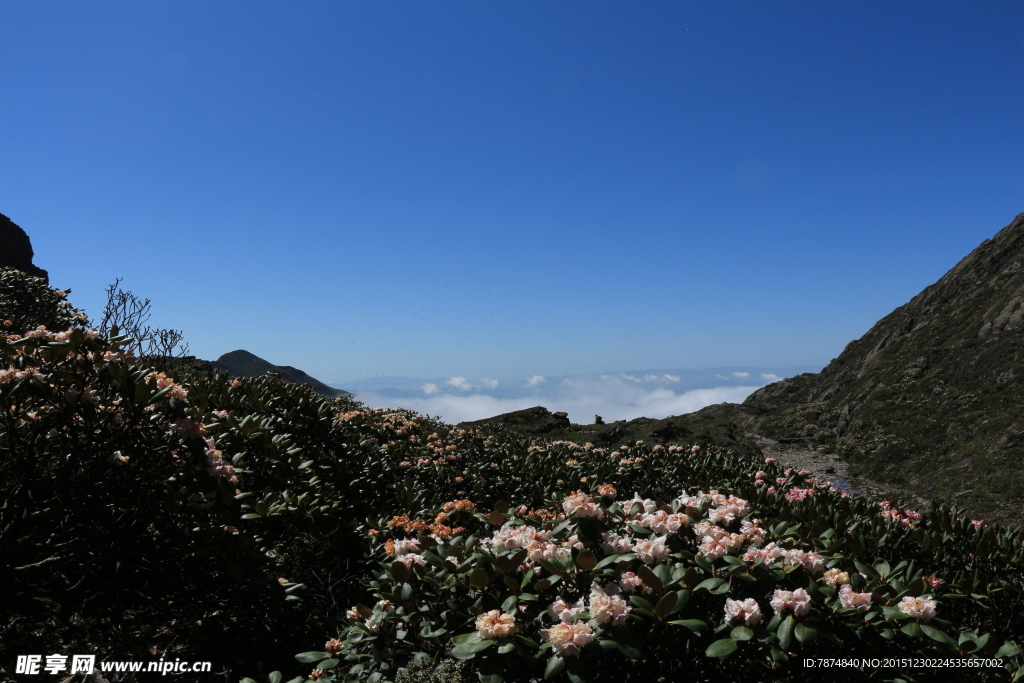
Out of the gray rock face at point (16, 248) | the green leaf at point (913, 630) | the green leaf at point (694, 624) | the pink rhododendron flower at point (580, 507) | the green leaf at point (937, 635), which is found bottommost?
the green leaf at point (937, 635)

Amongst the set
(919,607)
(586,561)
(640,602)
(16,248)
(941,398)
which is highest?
(16,248)

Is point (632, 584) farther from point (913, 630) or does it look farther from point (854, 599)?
point (913, 630)

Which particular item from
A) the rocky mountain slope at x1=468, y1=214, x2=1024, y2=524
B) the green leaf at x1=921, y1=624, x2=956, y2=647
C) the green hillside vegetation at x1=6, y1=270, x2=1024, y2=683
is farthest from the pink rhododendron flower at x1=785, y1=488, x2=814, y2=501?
the rocky mountain slope at x1=468, y1=214, x2=1024, y2=524

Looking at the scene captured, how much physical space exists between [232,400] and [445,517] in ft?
11.2

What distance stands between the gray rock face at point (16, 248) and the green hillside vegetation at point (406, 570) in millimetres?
26535

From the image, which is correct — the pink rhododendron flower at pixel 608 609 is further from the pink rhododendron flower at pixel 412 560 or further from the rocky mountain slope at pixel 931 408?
the rocky mountain slope at pixel 931 408

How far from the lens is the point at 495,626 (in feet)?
7.54

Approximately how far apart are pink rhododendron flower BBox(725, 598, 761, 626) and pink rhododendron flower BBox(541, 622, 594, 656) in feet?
2.09

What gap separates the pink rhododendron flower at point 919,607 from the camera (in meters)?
2.42

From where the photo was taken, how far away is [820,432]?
1106 inches

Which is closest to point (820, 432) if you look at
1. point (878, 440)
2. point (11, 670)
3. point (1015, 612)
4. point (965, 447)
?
point (878, 440)

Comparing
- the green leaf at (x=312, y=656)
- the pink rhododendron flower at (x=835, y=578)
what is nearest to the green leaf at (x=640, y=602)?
the pink rhododendron flower at (x=835, y=578)

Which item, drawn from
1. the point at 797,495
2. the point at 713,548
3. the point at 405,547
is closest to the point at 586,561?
the point at 713,548

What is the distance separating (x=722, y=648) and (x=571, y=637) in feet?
2.06
